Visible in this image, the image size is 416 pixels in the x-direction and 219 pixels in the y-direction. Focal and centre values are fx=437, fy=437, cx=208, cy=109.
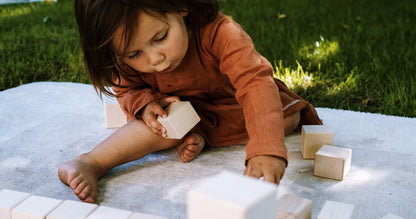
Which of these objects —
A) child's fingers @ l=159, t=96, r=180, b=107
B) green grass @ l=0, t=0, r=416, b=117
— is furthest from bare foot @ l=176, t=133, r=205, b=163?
Answer: green grass @ l=0, t=0, r=416, b=117

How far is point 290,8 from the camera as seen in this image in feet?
11.8

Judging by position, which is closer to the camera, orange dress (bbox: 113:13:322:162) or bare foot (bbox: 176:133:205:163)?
orange dress (bbox: 113:13:322:162)

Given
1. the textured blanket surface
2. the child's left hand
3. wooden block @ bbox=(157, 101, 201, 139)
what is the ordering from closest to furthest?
the child's left hand, the textured blanket surface, wooden block @ bbox=(157, 101, 201, 139)

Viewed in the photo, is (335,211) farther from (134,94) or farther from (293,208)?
(134,94)

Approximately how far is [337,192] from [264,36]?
1765 millimetres

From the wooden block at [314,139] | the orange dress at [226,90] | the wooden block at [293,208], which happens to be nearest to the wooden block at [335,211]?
the wooden block at [293,208]

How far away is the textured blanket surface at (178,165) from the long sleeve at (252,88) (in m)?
0.24

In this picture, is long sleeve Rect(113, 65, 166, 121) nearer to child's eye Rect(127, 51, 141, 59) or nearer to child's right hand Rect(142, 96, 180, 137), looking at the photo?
child's right hand Rect(142, 96, 180, 137)

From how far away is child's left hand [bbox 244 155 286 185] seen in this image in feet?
3.11

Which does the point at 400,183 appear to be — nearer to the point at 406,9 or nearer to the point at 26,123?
the point at 26,123

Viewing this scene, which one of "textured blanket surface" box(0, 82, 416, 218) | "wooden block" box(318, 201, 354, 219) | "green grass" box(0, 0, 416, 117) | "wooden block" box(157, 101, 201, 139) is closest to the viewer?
"wooden block" box(318, 201, 354, 219)

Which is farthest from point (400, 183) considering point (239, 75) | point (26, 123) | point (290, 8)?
point (290, 8)

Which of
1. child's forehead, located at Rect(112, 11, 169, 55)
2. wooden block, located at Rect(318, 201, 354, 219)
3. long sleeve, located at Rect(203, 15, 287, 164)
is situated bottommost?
wooden block, located at Rect(318, 201, 354, 219)

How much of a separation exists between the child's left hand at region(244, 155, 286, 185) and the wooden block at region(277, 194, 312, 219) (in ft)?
0.18
